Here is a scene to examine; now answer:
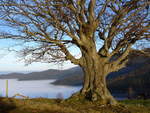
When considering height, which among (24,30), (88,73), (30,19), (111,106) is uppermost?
(30,19)

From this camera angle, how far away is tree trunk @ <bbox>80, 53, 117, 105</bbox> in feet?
48.8

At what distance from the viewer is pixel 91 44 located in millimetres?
15242

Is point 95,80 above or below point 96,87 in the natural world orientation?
above

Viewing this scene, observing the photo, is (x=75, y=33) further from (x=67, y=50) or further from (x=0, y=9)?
(x=0, y=9)

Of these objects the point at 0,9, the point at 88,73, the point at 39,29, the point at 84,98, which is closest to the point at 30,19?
the point at 39,29

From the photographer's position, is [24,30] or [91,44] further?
[91,44]

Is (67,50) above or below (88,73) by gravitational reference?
above

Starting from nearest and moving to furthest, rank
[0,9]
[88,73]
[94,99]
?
1. [0,9]
2. [94,99]
3. [88,73]

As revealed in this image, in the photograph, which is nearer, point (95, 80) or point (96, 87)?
point (96, 87)

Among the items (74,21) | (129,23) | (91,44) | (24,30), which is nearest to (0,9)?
(24,30)

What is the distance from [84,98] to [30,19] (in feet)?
21.0

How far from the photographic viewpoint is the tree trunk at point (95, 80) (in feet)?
48.8

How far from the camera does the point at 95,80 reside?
15.2 metres

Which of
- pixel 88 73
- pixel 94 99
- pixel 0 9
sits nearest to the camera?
pixel 0 9
